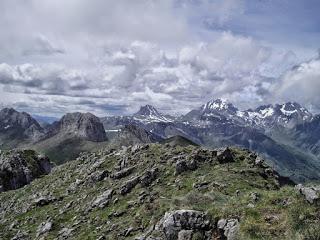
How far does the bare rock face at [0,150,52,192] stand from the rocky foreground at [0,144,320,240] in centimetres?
6529

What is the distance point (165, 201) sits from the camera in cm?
4788

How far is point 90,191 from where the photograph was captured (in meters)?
73.2

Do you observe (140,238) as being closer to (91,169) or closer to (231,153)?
(231,153)

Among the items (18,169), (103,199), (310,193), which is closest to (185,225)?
(310,193)

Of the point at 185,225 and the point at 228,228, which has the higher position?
the point at 228,228

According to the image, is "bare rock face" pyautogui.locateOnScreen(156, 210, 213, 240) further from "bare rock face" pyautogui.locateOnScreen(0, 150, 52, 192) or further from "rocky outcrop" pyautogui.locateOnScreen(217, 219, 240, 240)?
"bare rock face" pyautogui.locateOnScreen(0, 150, 52, 192)

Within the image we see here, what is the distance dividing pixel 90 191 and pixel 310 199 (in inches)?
1832

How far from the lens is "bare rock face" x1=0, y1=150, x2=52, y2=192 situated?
169750mm

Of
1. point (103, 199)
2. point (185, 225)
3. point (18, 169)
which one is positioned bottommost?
point (18, 169)

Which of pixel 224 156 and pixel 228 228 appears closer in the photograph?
pixel 228 228

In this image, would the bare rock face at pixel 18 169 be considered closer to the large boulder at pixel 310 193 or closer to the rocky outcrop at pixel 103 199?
the rocky outcrop at pixel 103 199

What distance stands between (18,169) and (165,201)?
461ft

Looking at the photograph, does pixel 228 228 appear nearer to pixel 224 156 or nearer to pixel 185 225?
pixel 185 225

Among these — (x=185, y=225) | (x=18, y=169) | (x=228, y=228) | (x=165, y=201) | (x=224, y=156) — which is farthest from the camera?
(x=18, y=169)
